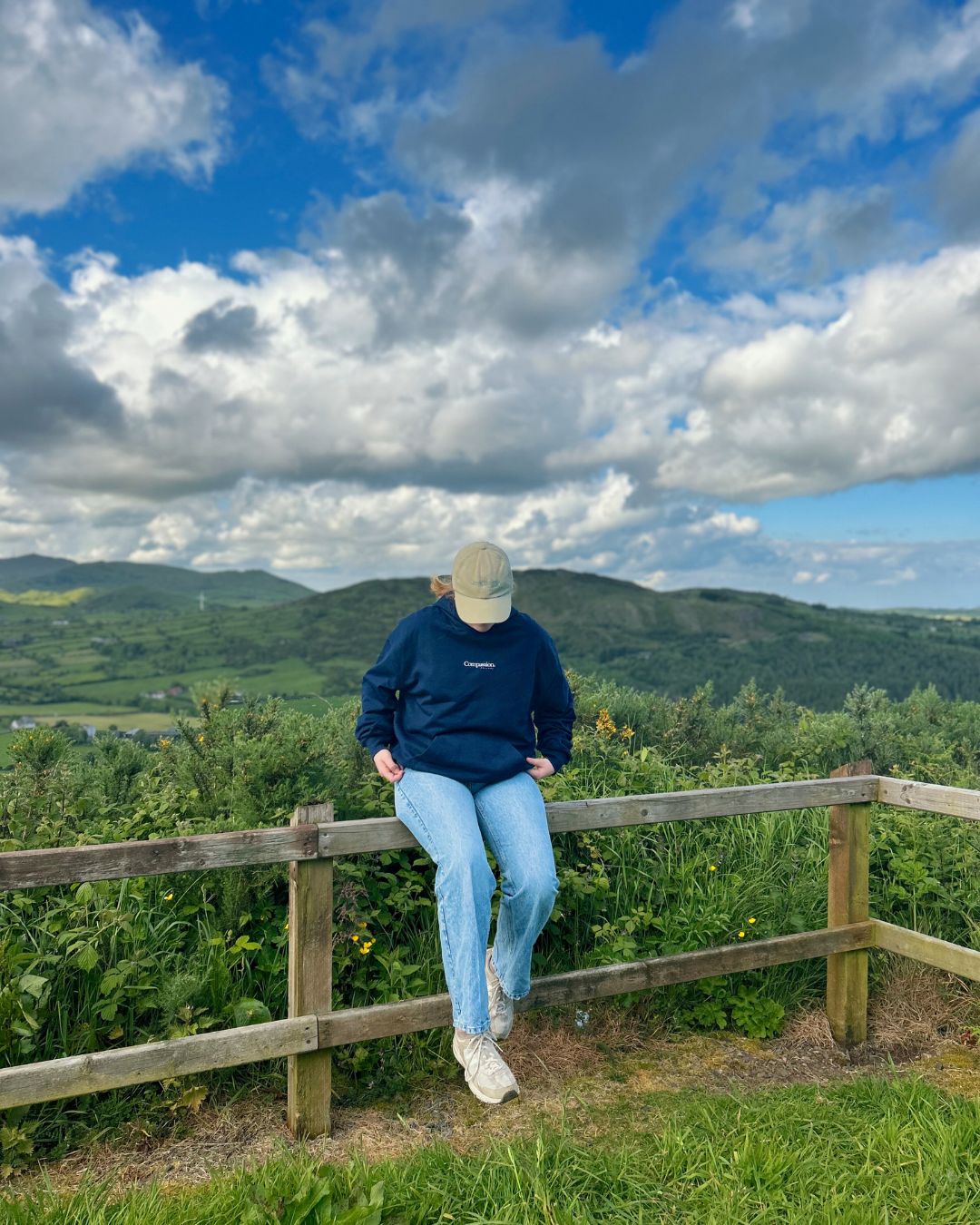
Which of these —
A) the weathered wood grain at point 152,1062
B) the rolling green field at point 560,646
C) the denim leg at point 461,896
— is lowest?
the rolling green field at point 560,646

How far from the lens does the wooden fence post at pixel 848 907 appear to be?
4.21 m

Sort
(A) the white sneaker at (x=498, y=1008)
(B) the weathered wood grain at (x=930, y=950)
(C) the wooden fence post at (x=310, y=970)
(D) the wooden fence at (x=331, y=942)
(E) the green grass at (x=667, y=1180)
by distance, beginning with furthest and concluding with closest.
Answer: (B) the weathered wood grain at (x=930, y=950) < (A) the white sneaker at (x=498, y=1008) < (C) the wooden fence post at (x=310, y=970) < (D) the wooden fence at (x=331, y=942) < (E) the green grass at (x=667, y=1180)

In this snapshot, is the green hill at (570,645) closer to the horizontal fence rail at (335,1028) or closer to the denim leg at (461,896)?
the horizontal fence rail at (335,1028)

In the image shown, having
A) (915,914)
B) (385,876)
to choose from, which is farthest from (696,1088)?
(915,914)

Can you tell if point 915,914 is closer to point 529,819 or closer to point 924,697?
point 529,819

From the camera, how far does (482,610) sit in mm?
3381

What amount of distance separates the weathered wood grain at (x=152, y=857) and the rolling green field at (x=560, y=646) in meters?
23.1

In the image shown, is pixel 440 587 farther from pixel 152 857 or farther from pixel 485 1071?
pixel 485 1071

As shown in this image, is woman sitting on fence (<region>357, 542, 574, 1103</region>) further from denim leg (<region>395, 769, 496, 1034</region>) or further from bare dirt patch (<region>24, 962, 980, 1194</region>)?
bare dirt patch (<region>24, 962, 980, 1194</region>)

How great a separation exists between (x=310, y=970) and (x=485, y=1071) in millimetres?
806

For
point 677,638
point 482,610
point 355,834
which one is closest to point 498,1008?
point 355,834

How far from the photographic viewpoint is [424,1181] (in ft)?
8.84

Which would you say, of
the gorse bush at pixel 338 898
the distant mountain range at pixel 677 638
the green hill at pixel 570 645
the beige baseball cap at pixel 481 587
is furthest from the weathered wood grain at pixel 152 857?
the green hill at pixel 570 645

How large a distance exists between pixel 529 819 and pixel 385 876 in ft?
3.72
